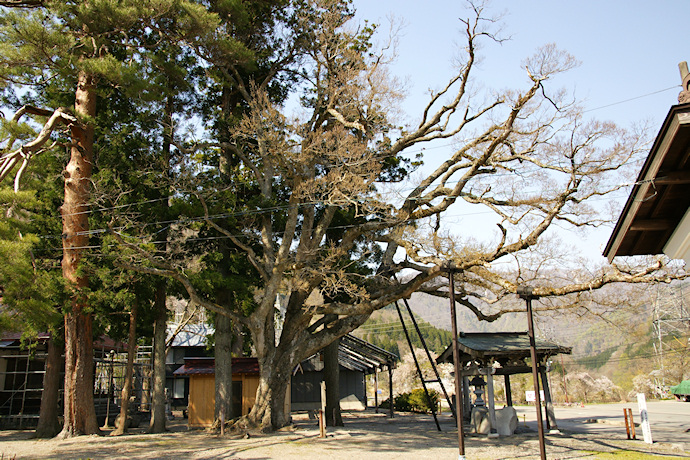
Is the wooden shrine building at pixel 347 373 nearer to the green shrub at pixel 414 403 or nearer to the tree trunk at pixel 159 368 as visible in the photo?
the green shrub at pixel 414 403

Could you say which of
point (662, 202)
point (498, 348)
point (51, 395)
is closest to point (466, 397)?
point (498, 348)

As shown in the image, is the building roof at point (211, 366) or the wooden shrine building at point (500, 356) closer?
the wooden shrine building at point (500, 356)

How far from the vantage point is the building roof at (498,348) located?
16.6 m

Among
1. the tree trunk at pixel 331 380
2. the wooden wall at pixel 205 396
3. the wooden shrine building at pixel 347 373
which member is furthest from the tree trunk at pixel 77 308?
the wooden shrine building at pixel 347 373

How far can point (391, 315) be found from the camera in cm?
10469

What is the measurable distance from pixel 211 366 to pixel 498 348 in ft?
44.1

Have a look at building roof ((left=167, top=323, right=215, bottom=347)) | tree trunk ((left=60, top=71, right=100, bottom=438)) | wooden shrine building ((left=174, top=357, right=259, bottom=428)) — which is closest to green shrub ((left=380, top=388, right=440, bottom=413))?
wooden shrine building ((left=174, top=357, right=259, bottom=428))

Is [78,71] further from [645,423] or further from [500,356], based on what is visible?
[645,423]

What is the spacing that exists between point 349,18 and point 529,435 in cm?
1661

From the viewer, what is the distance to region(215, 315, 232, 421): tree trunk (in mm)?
17500

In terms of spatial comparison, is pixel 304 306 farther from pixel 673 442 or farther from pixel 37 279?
pixel 673 442

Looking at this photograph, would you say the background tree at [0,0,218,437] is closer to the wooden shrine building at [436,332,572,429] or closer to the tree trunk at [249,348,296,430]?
the tree trunk at [249,348,296,430]

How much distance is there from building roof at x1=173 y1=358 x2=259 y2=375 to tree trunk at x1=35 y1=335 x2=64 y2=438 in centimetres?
599

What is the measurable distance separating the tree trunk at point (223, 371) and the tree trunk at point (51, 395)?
5.29 meters
